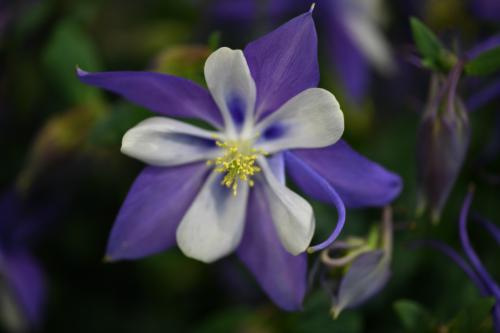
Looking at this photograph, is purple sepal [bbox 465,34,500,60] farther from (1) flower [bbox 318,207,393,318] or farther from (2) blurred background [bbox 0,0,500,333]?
(1) flower [bbox 318,207,393,318]

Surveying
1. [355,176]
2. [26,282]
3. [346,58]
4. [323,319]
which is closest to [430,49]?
[355,176]

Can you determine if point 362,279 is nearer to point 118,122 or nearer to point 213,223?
point 213,223

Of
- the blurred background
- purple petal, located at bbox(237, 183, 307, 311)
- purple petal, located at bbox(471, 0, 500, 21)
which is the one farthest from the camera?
purple petal, located at bbox(471, 0, 500, 21)

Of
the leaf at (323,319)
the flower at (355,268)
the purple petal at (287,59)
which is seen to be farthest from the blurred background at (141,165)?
the purple petal at (287,59)

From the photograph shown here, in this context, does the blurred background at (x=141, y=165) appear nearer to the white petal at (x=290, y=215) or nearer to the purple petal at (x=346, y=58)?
the purple petal at (x=346, y=58)

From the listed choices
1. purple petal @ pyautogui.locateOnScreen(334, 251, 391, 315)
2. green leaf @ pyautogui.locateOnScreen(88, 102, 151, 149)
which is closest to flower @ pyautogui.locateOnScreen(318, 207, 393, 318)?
purple petal @ pyautogui.locateOnScreen(334, 251, 391, 315)

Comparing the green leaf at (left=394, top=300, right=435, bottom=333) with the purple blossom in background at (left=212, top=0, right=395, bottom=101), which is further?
the purple blossom in background at (left=212, top=0, right=395, bottom=101)
